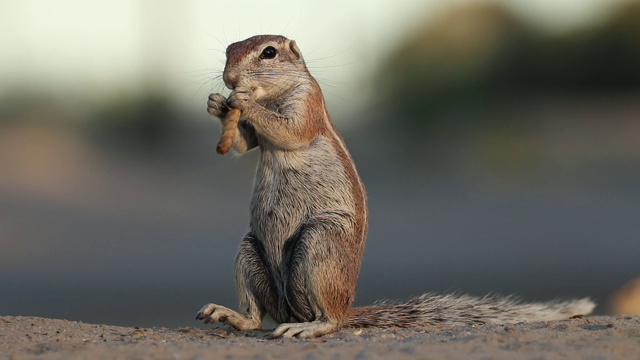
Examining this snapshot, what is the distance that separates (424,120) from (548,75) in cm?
345

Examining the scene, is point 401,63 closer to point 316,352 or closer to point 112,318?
point 112,318

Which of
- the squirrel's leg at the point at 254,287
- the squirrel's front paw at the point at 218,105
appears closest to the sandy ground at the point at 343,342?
the squirrel's leg at the point at 254,287

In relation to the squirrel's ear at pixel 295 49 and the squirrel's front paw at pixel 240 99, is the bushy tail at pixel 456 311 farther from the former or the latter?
the squirrel's ear at pixel 295 49

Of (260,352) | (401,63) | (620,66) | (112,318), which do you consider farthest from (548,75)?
(260,352)

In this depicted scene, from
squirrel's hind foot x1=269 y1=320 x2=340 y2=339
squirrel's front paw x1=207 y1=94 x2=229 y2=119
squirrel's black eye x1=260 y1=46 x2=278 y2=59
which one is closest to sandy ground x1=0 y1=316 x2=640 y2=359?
squirrel's hind foot x1=269 y1=320 x2=340 y2=339

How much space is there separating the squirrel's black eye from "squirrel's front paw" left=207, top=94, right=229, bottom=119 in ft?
1.41

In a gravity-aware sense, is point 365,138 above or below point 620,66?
below

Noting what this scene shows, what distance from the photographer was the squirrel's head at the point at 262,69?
9031mm

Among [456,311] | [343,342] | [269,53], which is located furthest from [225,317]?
[269,53]

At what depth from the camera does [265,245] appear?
29.3 ft

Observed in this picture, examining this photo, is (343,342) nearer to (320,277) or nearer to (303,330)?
(303,330)

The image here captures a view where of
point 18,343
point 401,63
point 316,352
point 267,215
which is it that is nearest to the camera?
point 316,352

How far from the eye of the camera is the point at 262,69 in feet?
29.9

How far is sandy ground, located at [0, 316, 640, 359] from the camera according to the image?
6.89 metres
